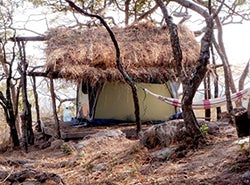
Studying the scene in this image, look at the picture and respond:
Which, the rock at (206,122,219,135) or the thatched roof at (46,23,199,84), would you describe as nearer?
the rock at (206,122,219,135)

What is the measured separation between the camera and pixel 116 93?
680cm

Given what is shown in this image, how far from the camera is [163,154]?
2.99 meters

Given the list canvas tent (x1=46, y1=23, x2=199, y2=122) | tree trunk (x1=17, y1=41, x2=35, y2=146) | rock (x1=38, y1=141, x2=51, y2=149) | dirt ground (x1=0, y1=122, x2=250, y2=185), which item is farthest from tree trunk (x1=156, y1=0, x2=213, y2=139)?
rock (x1=38, y1=141, x2=51, y2=149)

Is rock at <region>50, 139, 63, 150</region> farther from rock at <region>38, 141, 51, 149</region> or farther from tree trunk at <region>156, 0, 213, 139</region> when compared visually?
tree trunk at <region>156, 0, 213, 139</region>

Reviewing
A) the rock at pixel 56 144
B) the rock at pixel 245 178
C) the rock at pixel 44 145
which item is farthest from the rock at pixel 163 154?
the rock at pixel 44 145

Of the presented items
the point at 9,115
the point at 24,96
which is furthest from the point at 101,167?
the point at 9,115

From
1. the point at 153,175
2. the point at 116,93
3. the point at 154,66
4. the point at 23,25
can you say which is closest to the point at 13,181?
the point at 153,175

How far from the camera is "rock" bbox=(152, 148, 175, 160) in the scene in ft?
9.68

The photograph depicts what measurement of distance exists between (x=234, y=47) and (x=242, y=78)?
2497 mm

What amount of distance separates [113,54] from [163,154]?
3229 mm

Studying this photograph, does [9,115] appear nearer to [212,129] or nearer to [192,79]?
[212,129]

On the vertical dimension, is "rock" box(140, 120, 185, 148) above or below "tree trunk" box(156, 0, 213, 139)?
below

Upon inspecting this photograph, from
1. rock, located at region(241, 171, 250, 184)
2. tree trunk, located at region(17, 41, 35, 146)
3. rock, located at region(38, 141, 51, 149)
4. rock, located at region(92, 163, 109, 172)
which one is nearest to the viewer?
rock, located at region(241, 171, 250, 184)

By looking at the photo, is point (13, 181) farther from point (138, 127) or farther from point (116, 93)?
point (116, 93)
